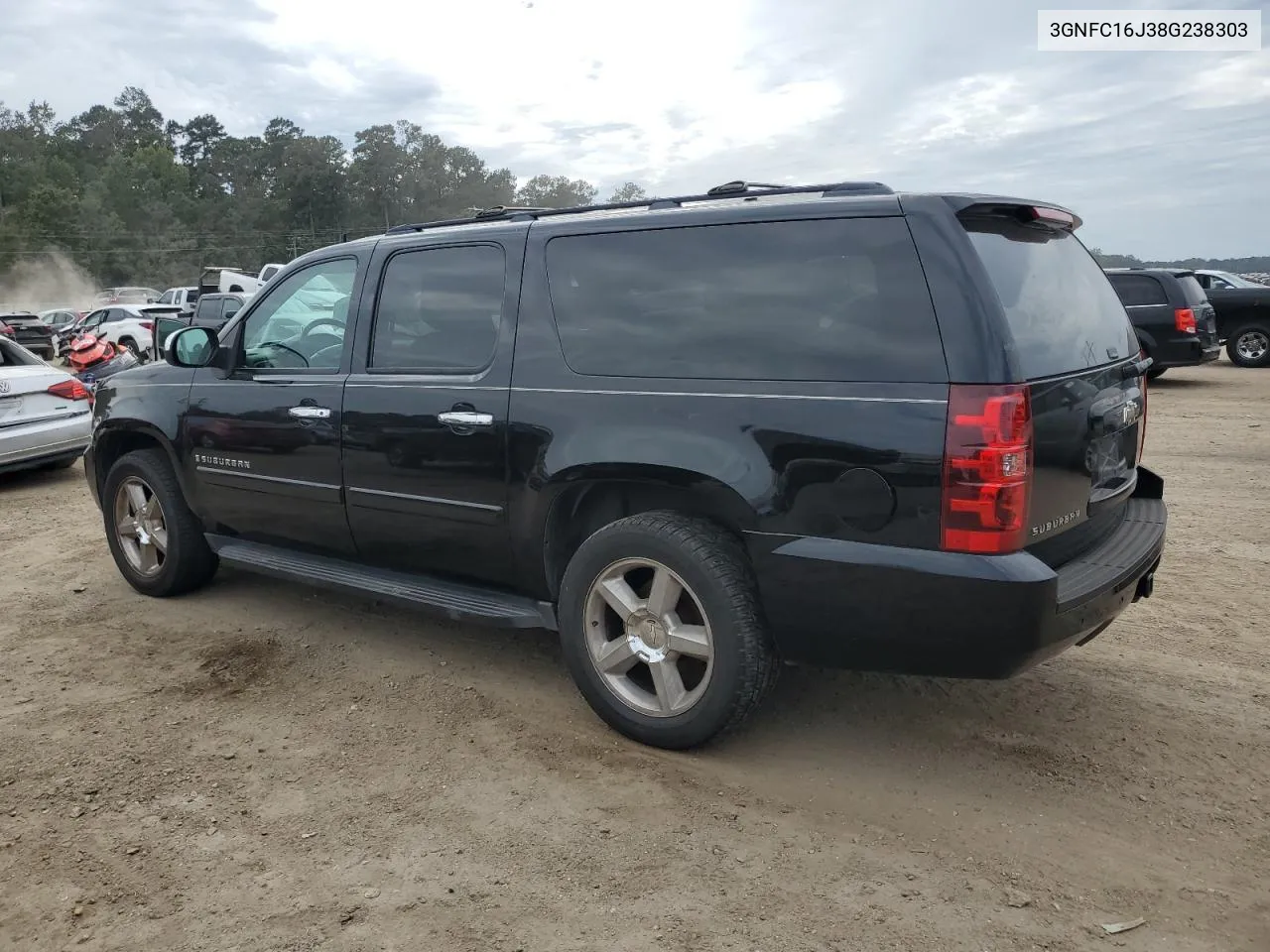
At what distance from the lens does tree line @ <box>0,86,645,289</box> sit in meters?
68.9

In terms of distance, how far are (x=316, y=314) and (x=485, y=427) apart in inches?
54.4

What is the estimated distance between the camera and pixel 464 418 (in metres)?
3.77

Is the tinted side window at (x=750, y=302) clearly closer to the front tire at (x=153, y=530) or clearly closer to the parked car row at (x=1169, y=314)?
the front tire at (x=153, y=530)

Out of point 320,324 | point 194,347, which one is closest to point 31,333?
point 194,347

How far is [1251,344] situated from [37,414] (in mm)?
18258

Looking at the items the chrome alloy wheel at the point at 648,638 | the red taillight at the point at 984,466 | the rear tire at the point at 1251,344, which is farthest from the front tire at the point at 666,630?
the rear tire at the point at 1251,344

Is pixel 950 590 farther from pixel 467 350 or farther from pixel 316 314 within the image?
pixel 316 314

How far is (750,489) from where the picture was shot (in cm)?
306

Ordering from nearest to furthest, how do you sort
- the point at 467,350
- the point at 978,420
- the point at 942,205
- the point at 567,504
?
the point at 978,420
the point at 942,205
the point at 567,504
the point at 467,350

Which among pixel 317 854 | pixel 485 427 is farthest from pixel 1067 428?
pixel 317 854

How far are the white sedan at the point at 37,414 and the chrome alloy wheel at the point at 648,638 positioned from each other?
22.9ft

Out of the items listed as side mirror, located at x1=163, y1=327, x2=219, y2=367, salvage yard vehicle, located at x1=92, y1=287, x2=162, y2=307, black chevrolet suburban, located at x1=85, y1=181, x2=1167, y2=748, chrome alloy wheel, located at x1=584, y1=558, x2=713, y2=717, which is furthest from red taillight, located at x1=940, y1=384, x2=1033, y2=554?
salvage yard vehicle, located at x1=92, y1=287, x2=162, y2=307

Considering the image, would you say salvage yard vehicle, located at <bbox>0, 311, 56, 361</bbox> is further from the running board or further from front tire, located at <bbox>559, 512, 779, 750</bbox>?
front tire, located at <bbox>559, 512, 779, 750</bbox>

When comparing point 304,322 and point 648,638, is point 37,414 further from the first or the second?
point 648,638
